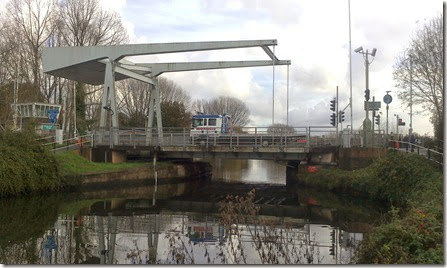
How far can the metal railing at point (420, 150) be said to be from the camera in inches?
618

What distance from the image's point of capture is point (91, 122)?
154 ft

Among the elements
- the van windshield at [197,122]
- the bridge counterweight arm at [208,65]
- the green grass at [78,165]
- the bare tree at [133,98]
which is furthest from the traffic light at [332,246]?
the bare tree at [133,98]

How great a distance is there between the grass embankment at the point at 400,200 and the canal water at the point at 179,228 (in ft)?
3.31

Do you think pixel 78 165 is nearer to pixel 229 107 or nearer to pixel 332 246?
pixel 332 246

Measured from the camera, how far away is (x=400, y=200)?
53.9ft

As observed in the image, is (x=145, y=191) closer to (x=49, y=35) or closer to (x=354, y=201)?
(x=354, y=201)

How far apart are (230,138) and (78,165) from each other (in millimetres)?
8252

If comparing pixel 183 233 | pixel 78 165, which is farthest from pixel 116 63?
pixel 183 233

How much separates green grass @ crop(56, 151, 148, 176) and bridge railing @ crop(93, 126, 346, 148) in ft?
6.65

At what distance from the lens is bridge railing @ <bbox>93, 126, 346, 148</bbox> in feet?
83.5

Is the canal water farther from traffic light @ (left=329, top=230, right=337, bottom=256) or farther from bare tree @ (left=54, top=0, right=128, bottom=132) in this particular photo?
bare tree @ (left=54, top=0, right=128, bottom=132)

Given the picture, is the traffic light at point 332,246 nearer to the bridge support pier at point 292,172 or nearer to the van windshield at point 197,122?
the bridge support pier at point 292,172

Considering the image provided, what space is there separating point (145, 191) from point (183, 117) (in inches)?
1255

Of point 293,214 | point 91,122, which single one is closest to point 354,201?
point 293,214
